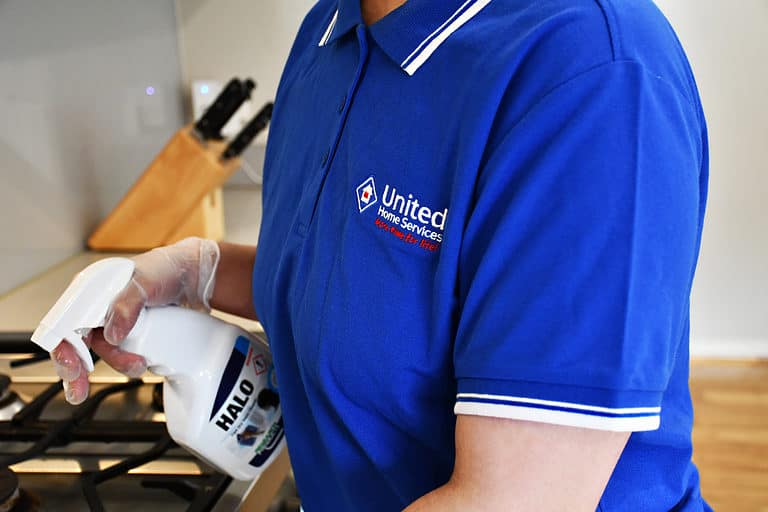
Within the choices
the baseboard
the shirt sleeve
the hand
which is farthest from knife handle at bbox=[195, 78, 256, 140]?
the baseboard

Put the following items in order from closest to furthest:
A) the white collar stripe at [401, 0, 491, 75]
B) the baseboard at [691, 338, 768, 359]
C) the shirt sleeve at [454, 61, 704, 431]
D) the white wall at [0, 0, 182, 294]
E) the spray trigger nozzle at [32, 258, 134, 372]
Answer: the shirt sleeve at [454, 61, 704, 431]
the white collar stripe at [401, 0, 491, 75]
the spray trigger nozzle at [32, 258, 134, 372]
the white wall at [0, 0, 182, 294]
the baseboard at [691, 338, 768, 359]

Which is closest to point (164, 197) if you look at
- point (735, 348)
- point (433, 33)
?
point (433, 33)

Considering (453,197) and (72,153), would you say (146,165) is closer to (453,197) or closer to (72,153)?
(72,153)

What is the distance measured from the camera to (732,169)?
232cm

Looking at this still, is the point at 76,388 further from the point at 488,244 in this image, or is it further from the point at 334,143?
the point at 488,244

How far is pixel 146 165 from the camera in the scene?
61.8 inches

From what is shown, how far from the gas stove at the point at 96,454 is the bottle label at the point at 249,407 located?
0.04 m

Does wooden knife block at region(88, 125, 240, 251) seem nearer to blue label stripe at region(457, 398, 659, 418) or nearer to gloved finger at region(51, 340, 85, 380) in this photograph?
gloved finger at region(51, 340, 85, 380)

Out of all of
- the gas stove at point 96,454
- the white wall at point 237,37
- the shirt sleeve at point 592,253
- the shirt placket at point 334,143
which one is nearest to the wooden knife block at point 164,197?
the white wall at point 237,37

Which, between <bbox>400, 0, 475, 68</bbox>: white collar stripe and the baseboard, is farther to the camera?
the baseboard

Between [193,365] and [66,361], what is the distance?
0.12m

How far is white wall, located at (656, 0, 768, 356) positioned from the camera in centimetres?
218

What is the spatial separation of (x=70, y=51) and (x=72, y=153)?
0.19 metres

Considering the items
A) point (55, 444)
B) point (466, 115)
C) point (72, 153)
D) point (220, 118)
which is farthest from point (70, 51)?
point (466, 115)
